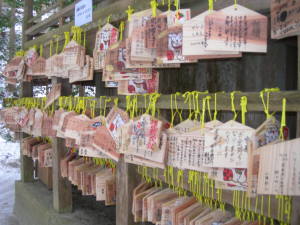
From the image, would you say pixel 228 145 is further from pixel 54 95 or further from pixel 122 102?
pixel 54 95

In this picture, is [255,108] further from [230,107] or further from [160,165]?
[160,165]

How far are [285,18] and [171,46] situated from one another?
0.70 metres

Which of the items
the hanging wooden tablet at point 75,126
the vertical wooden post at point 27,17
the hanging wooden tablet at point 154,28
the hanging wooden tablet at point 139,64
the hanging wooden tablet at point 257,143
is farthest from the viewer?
the vertical wooden post at point 27,17

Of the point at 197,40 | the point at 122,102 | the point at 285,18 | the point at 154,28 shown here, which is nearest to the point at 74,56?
the point at 122,102

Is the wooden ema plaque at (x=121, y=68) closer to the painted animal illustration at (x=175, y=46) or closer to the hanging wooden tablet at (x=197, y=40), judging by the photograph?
the painted animal illustration at (x=175, y=46)

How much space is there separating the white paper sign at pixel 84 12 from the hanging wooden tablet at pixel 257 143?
202 centimetres

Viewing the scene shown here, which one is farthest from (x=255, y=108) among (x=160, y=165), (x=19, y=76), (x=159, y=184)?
(x=19, y=76)

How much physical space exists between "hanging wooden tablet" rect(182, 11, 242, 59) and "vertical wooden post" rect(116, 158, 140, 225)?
1.32 meters

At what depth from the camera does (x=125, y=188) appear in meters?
2.77

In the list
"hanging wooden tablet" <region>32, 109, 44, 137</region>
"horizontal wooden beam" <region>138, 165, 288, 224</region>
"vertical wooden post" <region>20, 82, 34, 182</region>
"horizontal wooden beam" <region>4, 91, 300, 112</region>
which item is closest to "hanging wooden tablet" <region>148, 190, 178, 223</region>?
"horizontal wooden beam" <region>138, 165, 288, 224</region>

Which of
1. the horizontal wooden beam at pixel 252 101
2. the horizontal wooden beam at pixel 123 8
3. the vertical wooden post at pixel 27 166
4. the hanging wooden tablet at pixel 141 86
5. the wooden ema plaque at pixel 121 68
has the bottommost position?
the vertical wooden post at pixel 27 166

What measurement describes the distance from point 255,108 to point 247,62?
0.93 meters

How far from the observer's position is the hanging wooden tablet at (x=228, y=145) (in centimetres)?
163

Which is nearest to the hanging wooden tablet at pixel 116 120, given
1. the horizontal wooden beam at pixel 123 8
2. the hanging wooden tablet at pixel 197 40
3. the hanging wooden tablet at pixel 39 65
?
the horizontal wooden beam at pixel 123 8
